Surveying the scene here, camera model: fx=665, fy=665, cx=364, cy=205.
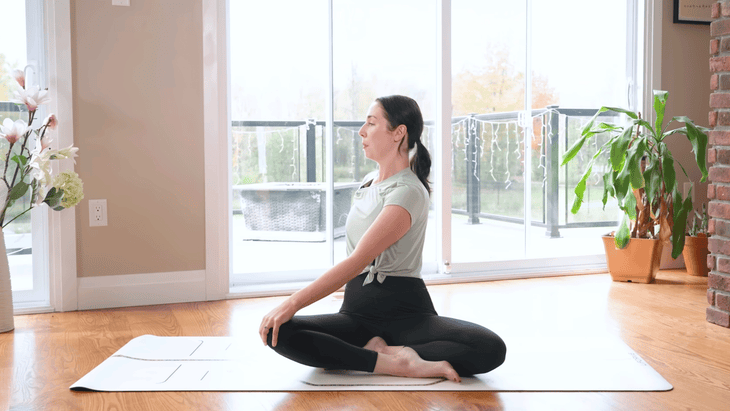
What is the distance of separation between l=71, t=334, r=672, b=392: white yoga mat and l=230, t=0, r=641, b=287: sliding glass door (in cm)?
122

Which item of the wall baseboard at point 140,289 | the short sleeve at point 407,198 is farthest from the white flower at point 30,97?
the short sleeve at point 407,198

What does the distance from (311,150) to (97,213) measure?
43.6 inches

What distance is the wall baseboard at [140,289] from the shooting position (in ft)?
9.89

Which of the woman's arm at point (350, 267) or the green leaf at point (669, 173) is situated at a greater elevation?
the green leaf at point (669, 173)

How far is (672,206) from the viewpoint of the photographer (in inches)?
143

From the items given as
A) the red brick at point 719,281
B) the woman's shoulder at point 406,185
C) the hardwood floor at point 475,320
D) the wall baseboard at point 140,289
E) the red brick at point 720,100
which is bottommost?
the hardwood floor at point 475,320

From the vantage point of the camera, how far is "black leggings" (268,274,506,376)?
6.10 ft

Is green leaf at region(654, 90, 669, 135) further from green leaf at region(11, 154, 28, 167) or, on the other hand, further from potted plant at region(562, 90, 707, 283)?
green leaf at region(11, 154, 28, 167)

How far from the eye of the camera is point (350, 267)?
6.03ft

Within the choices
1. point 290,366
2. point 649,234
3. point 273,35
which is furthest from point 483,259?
point 290,366

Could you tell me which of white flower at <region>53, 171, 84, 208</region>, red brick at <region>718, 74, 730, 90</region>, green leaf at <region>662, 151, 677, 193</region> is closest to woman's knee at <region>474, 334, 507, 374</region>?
red brick at <region>718, 74, 730, 90</region>

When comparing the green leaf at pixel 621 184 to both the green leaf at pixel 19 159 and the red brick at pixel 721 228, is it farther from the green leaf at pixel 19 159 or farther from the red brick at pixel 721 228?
the green leaf at pixel 19 159

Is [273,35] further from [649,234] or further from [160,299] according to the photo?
[649,234]

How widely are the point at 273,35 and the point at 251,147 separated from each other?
0.58m
